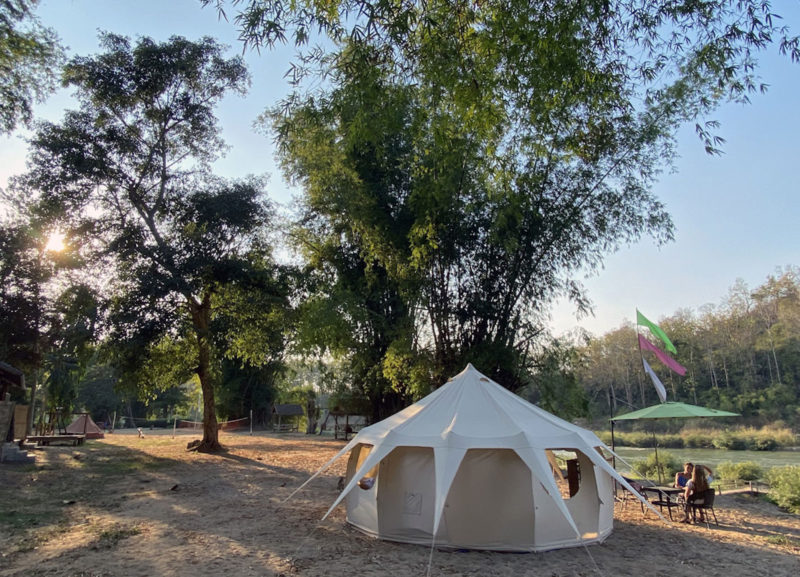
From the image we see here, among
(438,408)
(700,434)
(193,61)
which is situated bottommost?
(700,434)

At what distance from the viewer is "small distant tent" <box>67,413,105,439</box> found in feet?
75.8

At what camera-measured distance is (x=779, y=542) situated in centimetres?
678

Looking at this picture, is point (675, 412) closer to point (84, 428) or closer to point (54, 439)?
point (54, 439)

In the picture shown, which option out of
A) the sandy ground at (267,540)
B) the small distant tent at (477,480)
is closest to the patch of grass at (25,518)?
the sandy ground at (267,540)

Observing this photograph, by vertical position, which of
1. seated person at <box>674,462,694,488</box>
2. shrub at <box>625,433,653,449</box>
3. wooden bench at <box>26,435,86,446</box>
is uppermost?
seated person at <box>674,462,694,488</box>

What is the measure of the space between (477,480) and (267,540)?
9.19 ft

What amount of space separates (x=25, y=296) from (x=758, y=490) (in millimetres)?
20742

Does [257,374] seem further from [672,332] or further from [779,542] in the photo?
[672,332]

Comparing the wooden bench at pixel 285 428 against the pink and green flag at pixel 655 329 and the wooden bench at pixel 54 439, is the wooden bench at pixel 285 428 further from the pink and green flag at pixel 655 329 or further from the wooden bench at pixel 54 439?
the pink and green flag at pixel 655 329

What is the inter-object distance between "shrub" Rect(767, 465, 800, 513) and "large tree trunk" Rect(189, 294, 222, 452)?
1480 centimetres

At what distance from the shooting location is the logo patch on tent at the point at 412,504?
21.0ft

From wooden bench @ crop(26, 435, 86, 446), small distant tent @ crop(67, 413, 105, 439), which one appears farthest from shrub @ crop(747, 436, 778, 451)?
small distant tent @ crop(67, 413, 105, 439)

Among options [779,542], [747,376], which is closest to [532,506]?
[779,542]

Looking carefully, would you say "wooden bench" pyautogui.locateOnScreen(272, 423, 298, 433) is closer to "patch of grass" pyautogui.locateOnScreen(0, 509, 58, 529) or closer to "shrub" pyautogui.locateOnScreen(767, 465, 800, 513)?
"patch of grass" pyautogui.locateOnScreen(0, 509, 58, 529)
